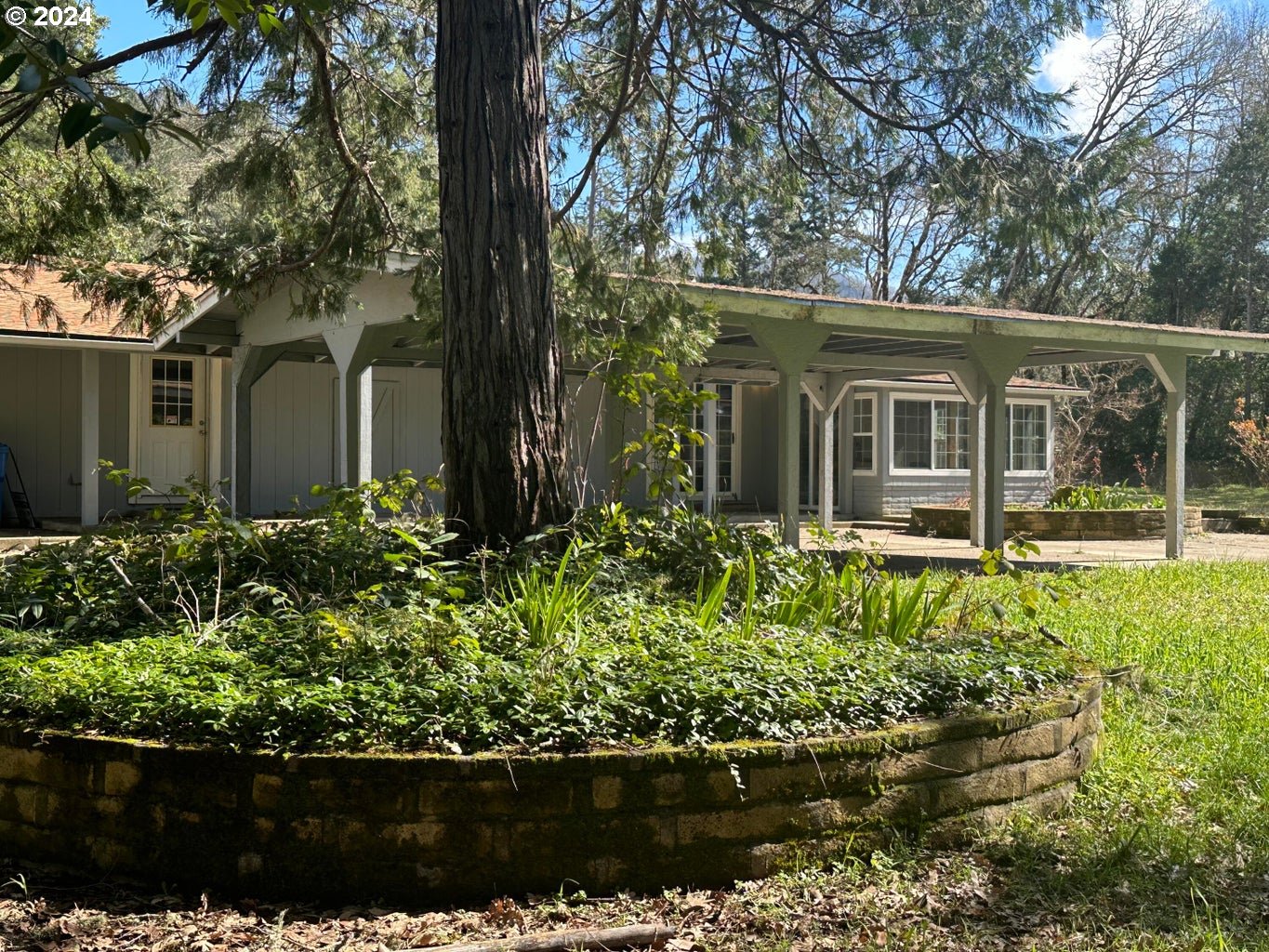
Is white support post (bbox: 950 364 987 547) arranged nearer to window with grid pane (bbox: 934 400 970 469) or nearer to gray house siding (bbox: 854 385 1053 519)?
gray house siding (bbox: 854 385 1053 519)

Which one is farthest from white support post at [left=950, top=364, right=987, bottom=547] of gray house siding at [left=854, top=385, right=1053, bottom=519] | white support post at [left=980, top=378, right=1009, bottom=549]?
gray house siding at [left=854, top=385, right=1053, bottom=519]

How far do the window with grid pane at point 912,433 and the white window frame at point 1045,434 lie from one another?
5.80ft

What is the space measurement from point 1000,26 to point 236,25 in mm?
7114

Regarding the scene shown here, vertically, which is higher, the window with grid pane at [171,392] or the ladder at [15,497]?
the window with grid pane at [171,392]

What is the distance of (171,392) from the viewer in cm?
1694

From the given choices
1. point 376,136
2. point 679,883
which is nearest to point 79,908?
point 679,883

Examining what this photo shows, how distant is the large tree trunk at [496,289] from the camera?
6113mm

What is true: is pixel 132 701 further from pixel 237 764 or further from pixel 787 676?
pixel 787 676

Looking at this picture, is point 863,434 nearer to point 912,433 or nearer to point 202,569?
point 912,433

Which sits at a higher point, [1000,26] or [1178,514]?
[1000,26]

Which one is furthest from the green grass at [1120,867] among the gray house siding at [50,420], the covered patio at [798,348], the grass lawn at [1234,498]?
the grass lawn at [1234,498]

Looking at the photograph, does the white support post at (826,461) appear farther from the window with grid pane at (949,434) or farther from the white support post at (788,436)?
the white support post at (788,436)

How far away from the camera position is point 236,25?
3.79m

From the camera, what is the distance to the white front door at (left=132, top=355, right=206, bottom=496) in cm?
1667
